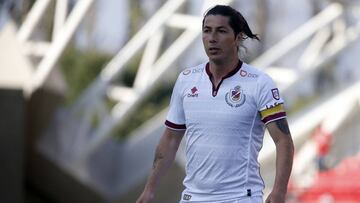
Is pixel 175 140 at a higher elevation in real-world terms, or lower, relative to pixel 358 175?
lower

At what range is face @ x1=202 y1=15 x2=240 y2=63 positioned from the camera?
567 cm

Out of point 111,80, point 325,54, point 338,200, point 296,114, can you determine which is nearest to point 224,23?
point 338,200

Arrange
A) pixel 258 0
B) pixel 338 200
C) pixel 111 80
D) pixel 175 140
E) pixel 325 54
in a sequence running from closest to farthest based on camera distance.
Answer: pixel 175 140, pixel 338 200, pixel 111 80, pixel 325 54, pixel 258 0

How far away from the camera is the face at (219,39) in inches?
223

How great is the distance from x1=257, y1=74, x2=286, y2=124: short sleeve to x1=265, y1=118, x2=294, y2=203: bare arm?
36 millimetres

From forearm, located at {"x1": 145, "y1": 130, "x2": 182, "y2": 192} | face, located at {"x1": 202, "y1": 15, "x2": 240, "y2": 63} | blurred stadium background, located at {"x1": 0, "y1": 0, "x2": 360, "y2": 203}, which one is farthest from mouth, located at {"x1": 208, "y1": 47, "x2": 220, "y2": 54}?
blurred stadium background, located at {"x1": 0, "y1": 0, "x2": 360, "y2": 203}

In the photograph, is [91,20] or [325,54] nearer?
[325,54]

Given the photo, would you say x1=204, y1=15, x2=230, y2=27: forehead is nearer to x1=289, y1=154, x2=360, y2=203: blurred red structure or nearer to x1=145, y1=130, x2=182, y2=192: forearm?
x1=145, y1=130, x2=182, y2=192: forearm

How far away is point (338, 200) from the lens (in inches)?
611

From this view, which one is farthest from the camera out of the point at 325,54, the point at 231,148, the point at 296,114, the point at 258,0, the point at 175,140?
the point at 258,0

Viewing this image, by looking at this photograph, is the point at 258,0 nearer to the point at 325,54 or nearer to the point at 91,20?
the point at 91,20

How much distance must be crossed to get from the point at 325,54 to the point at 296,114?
1906mm

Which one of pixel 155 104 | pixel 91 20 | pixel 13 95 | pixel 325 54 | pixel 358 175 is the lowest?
pixel 358 175

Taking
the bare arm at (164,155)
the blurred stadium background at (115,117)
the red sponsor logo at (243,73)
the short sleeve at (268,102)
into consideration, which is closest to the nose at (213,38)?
the red sponsor logo at (243,73)
